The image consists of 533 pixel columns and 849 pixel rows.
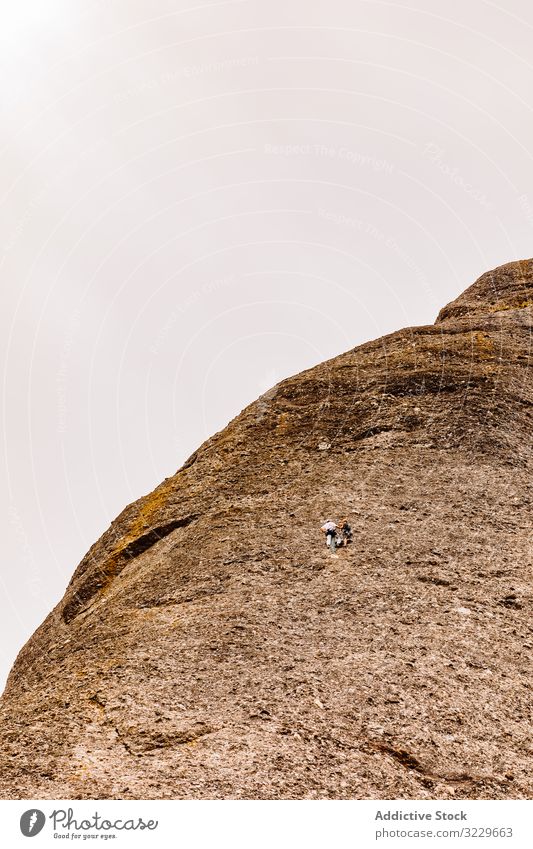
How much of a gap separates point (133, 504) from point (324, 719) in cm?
1904

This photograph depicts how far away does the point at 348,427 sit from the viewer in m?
33.4

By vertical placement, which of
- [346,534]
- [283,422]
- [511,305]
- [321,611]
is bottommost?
[321,611]

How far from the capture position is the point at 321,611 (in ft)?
74.8

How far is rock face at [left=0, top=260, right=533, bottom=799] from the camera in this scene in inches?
651

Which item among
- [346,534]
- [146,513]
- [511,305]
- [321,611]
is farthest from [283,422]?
[511,305]

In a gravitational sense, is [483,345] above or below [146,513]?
above

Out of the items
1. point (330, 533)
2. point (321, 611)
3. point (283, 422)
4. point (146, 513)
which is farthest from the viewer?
point (283, 422)

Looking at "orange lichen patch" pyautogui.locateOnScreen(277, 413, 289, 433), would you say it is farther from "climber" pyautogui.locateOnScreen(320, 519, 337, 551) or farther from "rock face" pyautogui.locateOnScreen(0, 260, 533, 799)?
"climber" pyautogui.locateOnScreen(320, 519, 337, 551)

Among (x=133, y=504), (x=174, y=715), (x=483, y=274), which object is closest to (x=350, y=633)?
(x=174, y=715)

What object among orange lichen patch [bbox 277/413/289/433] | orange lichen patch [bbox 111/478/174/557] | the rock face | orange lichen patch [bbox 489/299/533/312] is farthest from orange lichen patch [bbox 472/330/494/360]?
orange lichen patch [bbox 111/478/174/557]

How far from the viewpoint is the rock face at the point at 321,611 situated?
1653 cm

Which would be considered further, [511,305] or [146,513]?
[511,305]

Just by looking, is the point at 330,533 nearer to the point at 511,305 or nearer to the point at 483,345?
the point at 483,345

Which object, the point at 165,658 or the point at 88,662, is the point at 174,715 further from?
the point at 88,662
